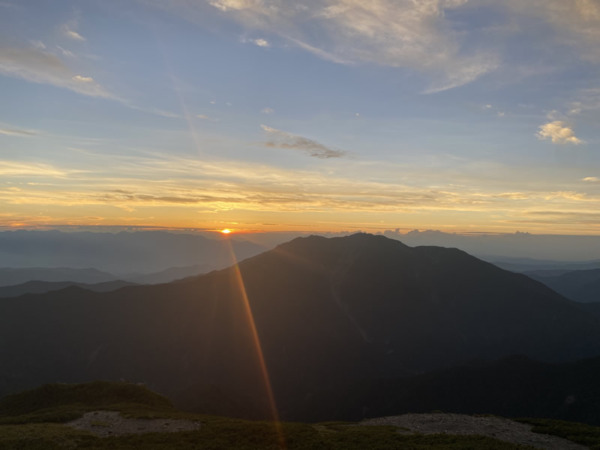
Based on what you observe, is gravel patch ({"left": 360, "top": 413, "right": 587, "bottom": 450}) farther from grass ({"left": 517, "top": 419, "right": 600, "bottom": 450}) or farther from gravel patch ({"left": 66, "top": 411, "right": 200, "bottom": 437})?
gravel patch ({"left": 66, "top": 411, "right": 200, "bottom": 437})

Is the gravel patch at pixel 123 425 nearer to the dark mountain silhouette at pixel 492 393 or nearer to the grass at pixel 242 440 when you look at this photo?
the grass at pixel 242 440

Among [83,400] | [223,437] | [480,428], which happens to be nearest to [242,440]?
[223,437]

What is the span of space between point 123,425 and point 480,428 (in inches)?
1508

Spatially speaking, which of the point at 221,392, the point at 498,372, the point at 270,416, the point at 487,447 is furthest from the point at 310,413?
the point at 487,447

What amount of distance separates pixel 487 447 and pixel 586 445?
1021 cm

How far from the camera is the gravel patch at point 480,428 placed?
Answer: 32.8 m

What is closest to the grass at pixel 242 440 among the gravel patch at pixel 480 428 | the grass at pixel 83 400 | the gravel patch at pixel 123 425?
the gravel patch at pixel 123 425

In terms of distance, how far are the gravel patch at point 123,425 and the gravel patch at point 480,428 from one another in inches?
895

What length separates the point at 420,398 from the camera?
562ft

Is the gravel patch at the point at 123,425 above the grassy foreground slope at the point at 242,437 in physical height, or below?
below

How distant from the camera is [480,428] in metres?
36.9

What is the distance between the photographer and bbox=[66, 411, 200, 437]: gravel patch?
39125mm

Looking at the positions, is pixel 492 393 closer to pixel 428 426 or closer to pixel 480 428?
pixel 480 428

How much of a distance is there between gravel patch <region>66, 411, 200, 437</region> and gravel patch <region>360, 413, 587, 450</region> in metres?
22.7
